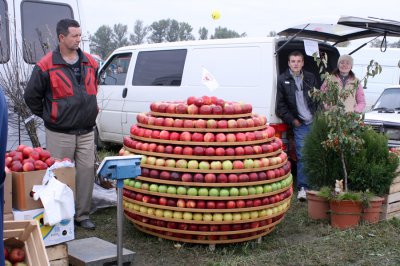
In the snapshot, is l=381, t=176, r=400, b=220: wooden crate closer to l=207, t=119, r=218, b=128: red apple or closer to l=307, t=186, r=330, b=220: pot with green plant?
l=307, t=186, r=330, b=220: pot with green plant

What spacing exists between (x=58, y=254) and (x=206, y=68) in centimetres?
445

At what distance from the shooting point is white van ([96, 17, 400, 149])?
23.0ft

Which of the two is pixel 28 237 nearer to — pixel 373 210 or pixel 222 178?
pixel 222 178

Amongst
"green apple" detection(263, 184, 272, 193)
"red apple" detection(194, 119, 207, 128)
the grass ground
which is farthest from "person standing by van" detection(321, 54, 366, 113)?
"red apple" detection(194, 119, 207, 128)

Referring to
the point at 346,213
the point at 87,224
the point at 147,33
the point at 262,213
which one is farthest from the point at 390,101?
Result: the point at 147,33

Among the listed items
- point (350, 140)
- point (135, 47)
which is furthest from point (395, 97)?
point (135, 47)

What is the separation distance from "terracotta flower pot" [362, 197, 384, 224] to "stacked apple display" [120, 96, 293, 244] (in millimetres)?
1181

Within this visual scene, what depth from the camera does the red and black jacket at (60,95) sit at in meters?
5.12

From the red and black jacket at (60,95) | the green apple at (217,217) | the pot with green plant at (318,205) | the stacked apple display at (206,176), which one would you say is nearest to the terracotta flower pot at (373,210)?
the pot with green plant at (318,205)

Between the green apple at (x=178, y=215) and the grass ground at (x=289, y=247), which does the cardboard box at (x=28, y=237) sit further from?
the green apple at (x=178, y=215)

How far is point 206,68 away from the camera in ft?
25.7

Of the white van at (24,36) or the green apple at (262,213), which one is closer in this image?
the green apple at (262,213)

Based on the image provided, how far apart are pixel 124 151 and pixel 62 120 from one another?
0.72m

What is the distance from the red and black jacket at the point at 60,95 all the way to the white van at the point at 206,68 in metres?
2.64
